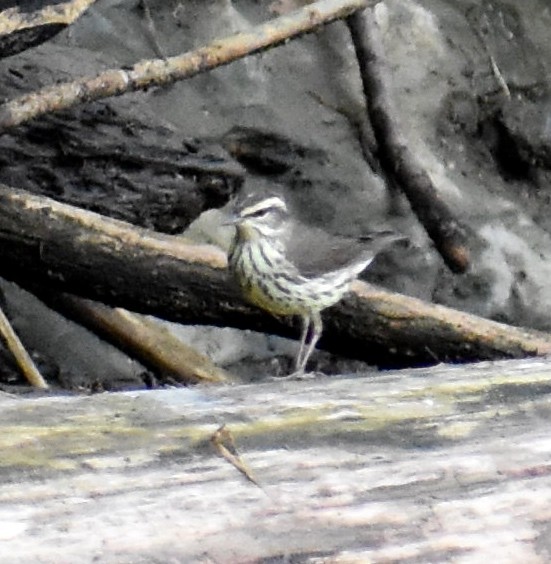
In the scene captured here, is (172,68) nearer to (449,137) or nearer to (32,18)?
(32,18)

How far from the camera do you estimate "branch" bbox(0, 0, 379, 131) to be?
3.63 meters

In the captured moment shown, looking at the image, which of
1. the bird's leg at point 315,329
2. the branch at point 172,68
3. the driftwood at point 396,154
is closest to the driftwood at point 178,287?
the bird's leg at point 315,329

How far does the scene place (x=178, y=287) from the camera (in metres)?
3.77

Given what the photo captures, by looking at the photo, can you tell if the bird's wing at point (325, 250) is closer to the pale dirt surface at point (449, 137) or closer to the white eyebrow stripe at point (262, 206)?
the white eyebrow stripe at point (262, 206)

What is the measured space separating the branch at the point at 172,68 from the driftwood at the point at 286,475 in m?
1.52

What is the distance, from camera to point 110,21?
479cm

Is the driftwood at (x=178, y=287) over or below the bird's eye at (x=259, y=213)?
below

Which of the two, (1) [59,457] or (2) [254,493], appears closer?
(2) [254,493]

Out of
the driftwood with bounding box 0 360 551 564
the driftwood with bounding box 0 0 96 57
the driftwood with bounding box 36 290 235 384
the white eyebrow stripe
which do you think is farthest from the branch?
the driftwood with bounding box 0 360 551 564

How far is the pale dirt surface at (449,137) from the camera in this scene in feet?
16.9

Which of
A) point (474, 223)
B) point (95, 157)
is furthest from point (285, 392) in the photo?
point (474, 223)

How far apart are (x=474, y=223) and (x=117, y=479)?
12.1 feet

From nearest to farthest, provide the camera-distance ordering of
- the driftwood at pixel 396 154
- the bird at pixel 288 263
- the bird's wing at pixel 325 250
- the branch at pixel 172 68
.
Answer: the branch at pixel 172 68 < the bird at pixel 288 263 < the bird's wing at pixel 325 250 < the driftwood at pixel 396 154

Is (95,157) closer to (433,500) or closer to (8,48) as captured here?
(8,48)
